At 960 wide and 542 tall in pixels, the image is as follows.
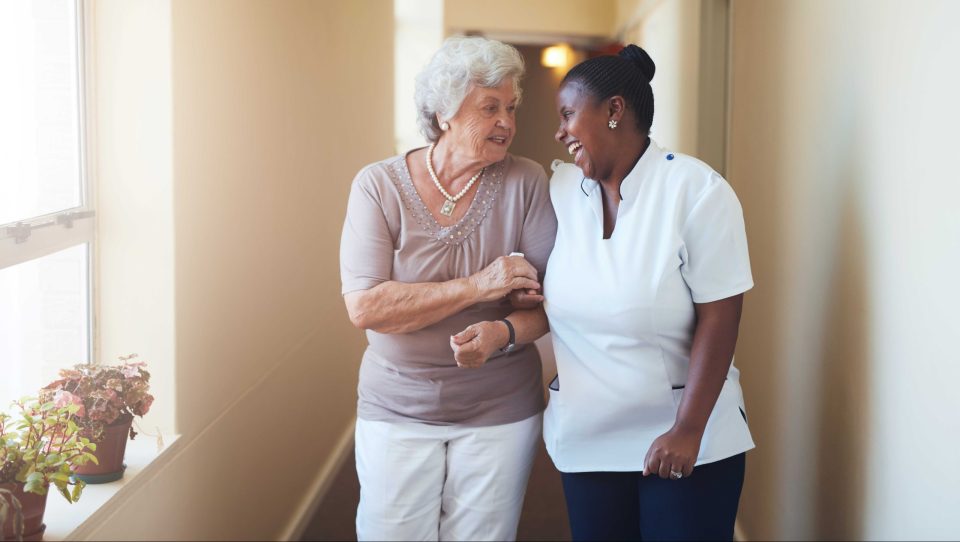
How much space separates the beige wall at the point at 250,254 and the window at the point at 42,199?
0.33 feet

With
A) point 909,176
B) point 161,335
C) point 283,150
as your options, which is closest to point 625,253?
point 909,176

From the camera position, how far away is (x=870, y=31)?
6.20ft

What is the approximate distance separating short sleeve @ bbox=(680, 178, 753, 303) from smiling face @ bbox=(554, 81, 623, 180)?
0.22 meters

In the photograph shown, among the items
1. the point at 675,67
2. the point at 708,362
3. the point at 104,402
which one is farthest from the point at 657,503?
the point at 675,67

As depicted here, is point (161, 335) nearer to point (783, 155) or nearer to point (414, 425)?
point (414, 425)

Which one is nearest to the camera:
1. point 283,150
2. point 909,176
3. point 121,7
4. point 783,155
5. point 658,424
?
point 909,176

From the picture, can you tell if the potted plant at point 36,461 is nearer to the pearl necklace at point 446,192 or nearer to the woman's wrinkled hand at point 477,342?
the woman's wrinkled hand at point 477,342

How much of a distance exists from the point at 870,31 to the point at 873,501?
0.97 meters

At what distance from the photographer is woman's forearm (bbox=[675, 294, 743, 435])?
177 cm

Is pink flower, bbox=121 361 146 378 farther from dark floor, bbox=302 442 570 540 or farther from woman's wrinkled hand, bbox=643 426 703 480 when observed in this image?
dark floor, bbox=302 442 570 540

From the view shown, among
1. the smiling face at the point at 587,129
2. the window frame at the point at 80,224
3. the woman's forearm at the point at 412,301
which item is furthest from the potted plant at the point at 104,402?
the smiling face at the point at 587,129

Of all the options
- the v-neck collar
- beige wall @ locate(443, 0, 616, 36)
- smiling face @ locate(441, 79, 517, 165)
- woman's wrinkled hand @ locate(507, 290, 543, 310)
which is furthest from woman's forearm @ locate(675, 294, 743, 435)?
beige wall @ locate(443, 0, 616, 36)

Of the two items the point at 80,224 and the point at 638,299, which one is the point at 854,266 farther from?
the point at 80,224

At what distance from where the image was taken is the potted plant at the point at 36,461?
5.10 ft
